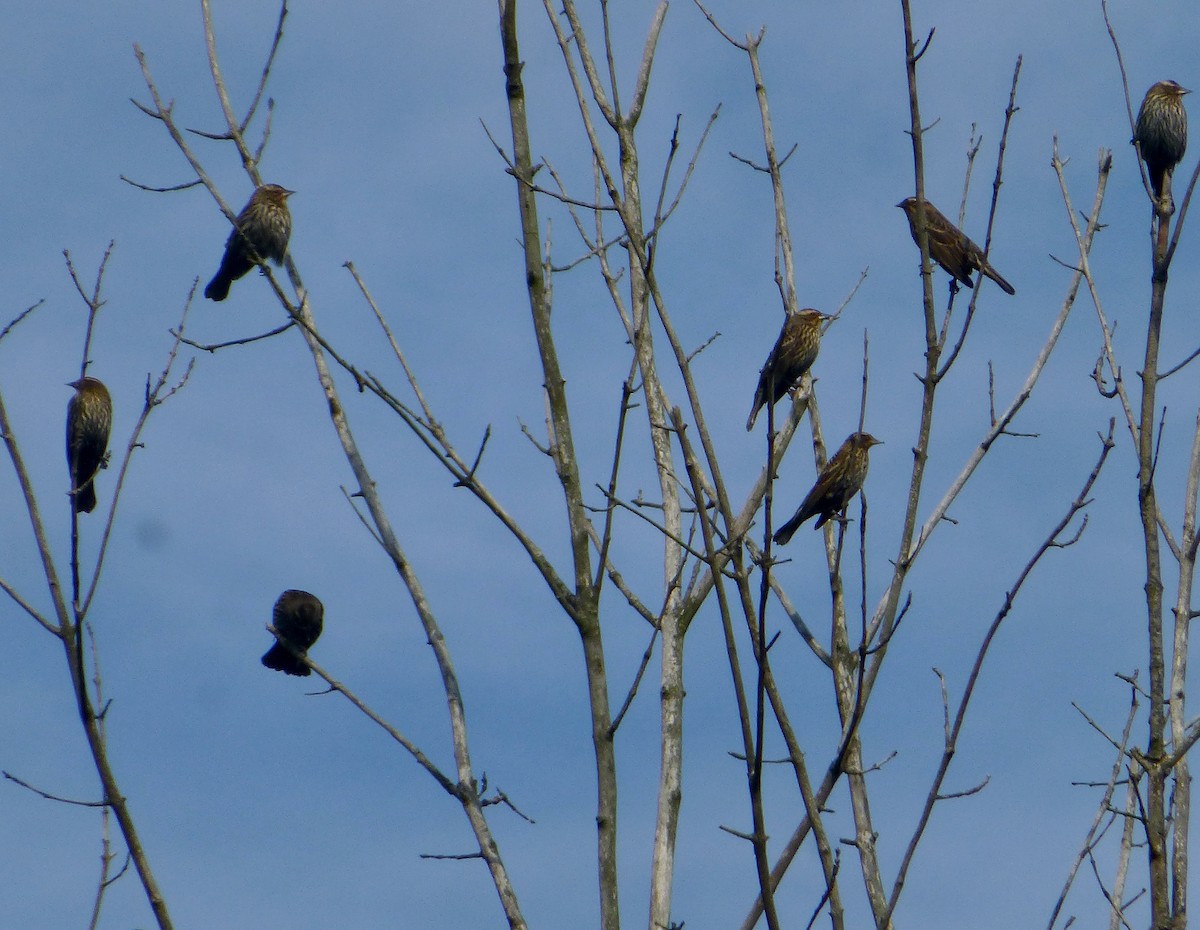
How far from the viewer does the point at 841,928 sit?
2922 millimetres

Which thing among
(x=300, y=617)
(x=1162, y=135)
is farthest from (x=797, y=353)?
(x=300, y=617)

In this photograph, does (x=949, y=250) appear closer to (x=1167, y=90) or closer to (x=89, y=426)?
(x=1167, y=90)

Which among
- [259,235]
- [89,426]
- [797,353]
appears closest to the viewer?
[797,353]

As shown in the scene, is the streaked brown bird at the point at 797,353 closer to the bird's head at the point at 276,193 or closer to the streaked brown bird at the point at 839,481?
the streaked brown bird at the point at 839,481

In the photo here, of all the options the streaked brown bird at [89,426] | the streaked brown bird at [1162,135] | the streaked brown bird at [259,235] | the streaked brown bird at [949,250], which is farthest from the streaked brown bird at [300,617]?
the streaked brown bird at [1162,135]

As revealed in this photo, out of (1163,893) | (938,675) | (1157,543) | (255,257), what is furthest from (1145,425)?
(255,257)

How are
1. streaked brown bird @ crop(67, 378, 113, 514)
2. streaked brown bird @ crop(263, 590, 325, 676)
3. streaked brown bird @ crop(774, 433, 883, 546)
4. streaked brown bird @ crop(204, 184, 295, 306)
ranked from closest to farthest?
streaked brown bird @ crop(774, 433, 883, 546), streaked brown bird @ crop(263, 590, 325, 676), streaked brown bird @ crop(67, 378, 113, 514), streaked brown bird @ crop(204, 184, 295, 306)

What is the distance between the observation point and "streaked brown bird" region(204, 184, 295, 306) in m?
9.22

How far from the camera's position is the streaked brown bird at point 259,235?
9219mm

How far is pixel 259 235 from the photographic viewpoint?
9.20 meters

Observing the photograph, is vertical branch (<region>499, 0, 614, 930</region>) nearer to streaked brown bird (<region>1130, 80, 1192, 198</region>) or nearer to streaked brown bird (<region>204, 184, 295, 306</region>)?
streaked brown bird (<region>1130, 80, 1192, 198</region>)

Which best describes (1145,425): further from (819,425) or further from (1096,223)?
(819,425)

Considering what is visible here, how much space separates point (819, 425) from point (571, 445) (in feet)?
5.55

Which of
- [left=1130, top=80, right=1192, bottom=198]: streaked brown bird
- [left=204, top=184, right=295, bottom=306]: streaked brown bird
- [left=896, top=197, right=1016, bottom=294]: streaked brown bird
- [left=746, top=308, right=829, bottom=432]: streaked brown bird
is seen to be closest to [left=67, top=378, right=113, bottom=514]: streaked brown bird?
[left=204, top=184, right=295, bottom=306]: streaked brown bird
